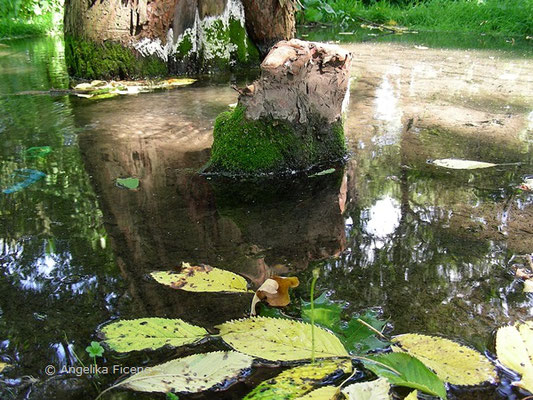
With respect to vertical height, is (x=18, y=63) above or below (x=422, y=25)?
below

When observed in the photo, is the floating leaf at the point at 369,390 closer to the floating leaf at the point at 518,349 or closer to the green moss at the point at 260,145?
the floating leaf at the point at 518,349

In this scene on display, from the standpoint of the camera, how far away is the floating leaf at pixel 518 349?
1.15m

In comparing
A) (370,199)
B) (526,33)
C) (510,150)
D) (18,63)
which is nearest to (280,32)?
(18,63)

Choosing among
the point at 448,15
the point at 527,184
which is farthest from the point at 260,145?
the point at 448,15

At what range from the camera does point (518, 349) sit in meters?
1.23

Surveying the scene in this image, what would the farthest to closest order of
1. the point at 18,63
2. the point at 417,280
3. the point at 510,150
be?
the point at 18,63, the point at 510,150, the point at 417,280

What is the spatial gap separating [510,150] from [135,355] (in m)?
2.35

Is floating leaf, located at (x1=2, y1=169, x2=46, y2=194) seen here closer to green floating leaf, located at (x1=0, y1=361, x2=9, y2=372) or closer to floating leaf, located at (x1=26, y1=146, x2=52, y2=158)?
floating leaf, located at (x1=26, y1=146, x2=52, y2=158)

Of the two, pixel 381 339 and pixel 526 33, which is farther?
pixel 526 33

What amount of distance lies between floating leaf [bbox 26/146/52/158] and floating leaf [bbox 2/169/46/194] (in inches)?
10.1

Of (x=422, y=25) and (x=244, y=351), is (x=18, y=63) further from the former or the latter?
(x=422, y=25)

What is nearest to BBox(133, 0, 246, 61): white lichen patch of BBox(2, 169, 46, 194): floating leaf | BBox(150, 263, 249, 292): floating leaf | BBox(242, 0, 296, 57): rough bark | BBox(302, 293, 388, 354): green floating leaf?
BBox(242, 0, 296, 57): rough bark

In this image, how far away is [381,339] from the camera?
1284 mm

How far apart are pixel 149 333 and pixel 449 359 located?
0.73 meters
